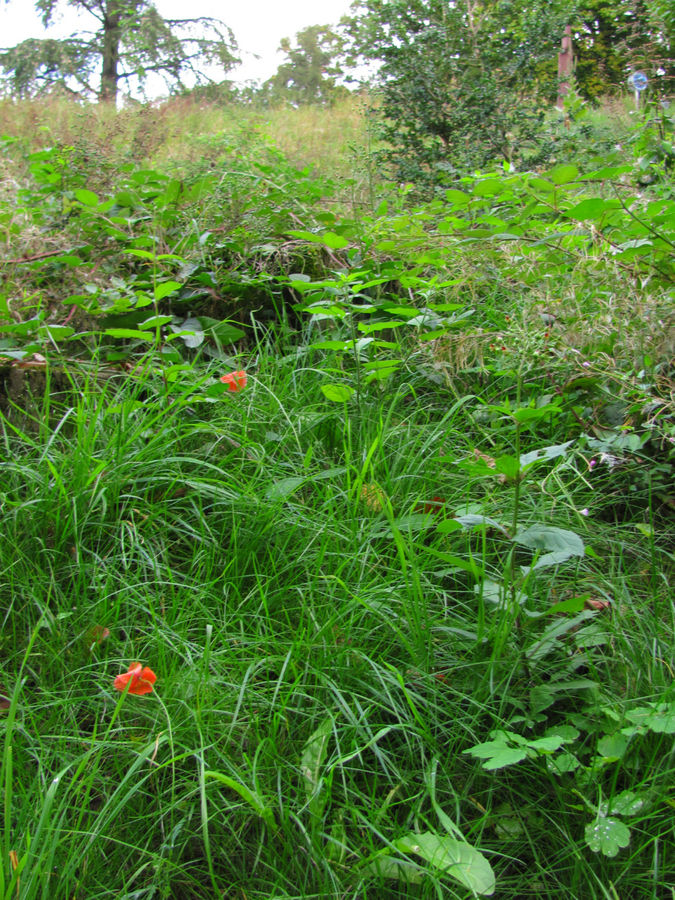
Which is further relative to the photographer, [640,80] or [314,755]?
[640,80]

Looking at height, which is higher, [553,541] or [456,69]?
[456,69]

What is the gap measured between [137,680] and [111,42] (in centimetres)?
1753

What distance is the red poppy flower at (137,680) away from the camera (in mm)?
1304

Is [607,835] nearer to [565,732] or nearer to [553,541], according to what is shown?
[565,732]

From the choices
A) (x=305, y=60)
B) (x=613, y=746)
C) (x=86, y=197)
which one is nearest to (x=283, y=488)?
(x=613, y=746)

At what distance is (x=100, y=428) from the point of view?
1973mm

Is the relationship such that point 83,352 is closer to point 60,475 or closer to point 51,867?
point 60,475

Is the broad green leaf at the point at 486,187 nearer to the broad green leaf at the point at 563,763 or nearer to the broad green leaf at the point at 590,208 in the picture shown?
the broad green leaf at the point at 590,208

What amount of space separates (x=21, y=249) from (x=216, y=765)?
2252mm

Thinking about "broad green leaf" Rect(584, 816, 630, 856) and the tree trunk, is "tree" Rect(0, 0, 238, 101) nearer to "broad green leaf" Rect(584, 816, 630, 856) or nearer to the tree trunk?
the tree trunk

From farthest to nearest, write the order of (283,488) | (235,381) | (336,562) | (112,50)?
(112,50)
(235,381)
(283,488)
(336,562)

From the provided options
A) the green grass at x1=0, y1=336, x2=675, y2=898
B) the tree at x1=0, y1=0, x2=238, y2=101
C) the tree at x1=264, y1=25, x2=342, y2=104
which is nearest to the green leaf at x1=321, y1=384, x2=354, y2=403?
the green grass at x1=0, y1=336, x2=675, y2=898

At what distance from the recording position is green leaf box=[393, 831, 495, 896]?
1.06 m

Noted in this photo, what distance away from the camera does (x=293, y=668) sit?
4.54 ft
